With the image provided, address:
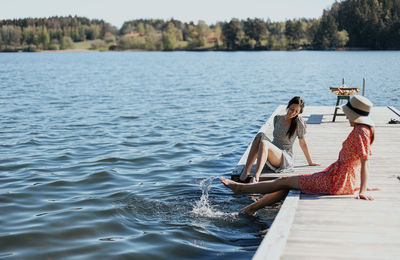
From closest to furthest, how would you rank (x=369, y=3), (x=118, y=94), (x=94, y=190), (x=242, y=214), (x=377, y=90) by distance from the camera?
1. (x=242, y=214)
2. (x=94, y=190)
3. (x=118, y=94)
4. (x=377, y=90)
5. (x=369, y=3)

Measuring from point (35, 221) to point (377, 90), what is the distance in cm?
2678

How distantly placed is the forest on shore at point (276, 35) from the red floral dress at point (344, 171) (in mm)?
112195

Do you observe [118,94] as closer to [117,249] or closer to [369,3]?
[117,249]

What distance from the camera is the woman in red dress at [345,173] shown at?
534 cm

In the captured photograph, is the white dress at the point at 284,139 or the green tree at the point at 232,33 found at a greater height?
the green tree at the point at 232,33

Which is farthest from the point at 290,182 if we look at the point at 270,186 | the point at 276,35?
the point at 276,35

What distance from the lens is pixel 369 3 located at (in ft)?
400

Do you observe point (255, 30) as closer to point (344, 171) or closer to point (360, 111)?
point (344, 171)

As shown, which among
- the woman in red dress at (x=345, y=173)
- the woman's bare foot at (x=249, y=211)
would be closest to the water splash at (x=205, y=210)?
the woman's bare foot at (x=249, y=211)

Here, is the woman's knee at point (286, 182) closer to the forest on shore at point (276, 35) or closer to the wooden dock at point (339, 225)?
the wooden dock at point (339, 225)

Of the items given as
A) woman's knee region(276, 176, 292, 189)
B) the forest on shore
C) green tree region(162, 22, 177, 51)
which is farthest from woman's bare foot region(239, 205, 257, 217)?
green tree region(162, 22, 177, 51)

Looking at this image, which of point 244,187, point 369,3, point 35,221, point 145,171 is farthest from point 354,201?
point 369,3

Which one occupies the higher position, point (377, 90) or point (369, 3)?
point (369, 3)

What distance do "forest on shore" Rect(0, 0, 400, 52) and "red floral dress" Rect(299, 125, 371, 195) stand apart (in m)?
112
